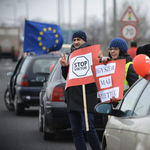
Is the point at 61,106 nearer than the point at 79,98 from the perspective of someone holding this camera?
No

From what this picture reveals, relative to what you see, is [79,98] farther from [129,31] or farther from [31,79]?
[129,31]

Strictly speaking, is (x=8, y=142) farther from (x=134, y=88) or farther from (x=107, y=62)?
Answer: (x=134, y=88)

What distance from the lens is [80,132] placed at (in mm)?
5992

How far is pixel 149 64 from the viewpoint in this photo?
13.5 ft

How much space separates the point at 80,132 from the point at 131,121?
2133mm

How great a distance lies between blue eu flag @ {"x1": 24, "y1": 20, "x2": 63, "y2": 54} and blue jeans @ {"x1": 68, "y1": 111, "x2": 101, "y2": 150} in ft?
29.1

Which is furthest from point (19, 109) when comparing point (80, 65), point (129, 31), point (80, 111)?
point (80, 111)

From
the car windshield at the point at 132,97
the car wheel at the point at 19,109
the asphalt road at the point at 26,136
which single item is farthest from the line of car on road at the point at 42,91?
the car windshield at the point at 132,97

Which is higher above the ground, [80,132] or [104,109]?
[104,109]

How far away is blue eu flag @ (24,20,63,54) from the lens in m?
14.9

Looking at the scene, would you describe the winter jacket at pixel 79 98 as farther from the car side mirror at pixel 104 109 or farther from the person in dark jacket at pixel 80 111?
the car side mirror at pixel 104 109

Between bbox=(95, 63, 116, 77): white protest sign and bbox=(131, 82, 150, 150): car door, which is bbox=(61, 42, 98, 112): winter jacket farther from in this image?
bbox=(131, 82, 150, 150): car door

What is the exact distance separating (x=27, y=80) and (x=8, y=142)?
3957 millimetres

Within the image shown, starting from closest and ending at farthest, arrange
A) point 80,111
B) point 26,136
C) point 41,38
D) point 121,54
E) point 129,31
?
point 80,111, point 121,54, point 26,136, point 41,38, point 129,31
